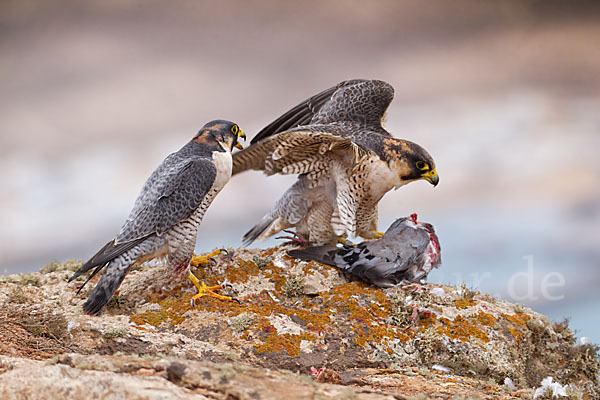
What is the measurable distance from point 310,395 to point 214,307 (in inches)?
122

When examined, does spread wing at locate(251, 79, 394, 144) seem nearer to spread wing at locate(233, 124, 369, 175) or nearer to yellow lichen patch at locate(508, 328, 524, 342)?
spread wing at locate(233, 124, 369, 175)

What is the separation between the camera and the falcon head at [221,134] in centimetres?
643

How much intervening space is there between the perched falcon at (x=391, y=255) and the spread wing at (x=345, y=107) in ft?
5.74

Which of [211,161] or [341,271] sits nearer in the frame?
[211,161]

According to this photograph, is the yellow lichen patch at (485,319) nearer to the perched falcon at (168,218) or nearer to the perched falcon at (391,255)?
the perched falcon at (391,255)

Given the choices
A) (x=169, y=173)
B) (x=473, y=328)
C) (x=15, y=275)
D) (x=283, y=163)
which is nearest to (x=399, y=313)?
(x=473, y=328)

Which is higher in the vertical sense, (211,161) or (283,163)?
(283,163)

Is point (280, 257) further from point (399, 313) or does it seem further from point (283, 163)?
point (399, 313)

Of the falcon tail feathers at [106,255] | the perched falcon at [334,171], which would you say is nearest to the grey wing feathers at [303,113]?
the perched falcon at [334,171]

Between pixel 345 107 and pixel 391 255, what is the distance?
2.50 metres

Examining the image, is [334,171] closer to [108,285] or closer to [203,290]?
[203,290]

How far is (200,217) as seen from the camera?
6.17 meters

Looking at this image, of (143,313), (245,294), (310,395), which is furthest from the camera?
(245,294)

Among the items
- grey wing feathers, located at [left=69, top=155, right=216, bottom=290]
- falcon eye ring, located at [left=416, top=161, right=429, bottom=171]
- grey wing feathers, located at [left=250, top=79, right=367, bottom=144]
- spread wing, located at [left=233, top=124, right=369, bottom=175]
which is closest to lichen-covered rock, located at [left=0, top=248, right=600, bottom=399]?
grey wing feathers, located at [left=69, top=155, right=216, bottom=290]
